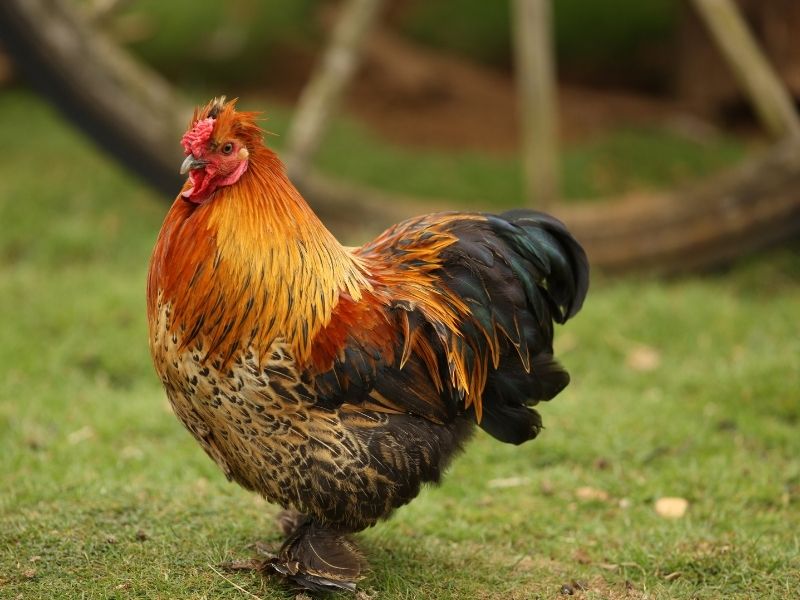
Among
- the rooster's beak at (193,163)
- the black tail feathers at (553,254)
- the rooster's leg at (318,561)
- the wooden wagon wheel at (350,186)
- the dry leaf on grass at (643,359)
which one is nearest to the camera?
the rooster's beak at (193,163)

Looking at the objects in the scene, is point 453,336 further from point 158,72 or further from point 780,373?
point 158,72

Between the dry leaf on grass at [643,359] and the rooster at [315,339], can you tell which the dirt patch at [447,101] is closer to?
the dry leaf on grass at [643,359]

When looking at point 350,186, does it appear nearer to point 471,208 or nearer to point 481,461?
point 471,208

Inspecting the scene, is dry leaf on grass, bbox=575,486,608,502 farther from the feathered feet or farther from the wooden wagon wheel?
the wooden wagon wheel

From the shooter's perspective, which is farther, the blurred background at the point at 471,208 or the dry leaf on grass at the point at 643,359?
the dry leaf on grass at the point at 643,359

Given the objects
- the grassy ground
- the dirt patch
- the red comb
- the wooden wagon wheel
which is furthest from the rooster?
the dirt patch

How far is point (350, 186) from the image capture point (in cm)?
680

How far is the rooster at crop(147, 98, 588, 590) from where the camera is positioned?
325cm

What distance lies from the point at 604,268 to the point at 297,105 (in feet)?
10.9

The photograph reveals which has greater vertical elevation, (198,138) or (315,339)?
(198,138)

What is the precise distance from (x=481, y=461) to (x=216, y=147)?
221 centimetres

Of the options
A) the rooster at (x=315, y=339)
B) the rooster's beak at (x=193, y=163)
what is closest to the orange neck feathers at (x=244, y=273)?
the rooster at (x=315, y=339)

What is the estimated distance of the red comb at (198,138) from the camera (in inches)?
126

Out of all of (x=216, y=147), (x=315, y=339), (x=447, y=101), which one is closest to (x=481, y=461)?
(x=315, y=339)
